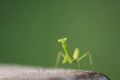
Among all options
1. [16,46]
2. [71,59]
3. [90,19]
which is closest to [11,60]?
[16,46]

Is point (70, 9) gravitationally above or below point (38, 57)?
above

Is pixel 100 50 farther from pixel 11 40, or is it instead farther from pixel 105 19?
pixel 11 40

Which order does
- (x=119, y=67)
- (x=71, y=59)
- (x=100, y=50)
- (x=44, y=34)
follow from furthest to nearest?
1. (x=44, y=34)
2. (x=100, y=50)
3. (x=119, y=67)
4. (x=71, y=59)

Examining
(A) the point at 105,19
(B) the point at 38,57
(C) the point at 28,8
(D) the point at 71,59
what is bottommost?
(D) the point at 71,59

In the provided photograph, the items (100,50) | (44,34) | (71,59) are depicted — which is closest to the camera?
(71,59)

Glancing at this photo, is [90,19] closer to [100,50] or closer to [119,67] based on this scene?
[100,50]

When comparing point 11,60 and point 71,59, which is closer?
point 71,59
